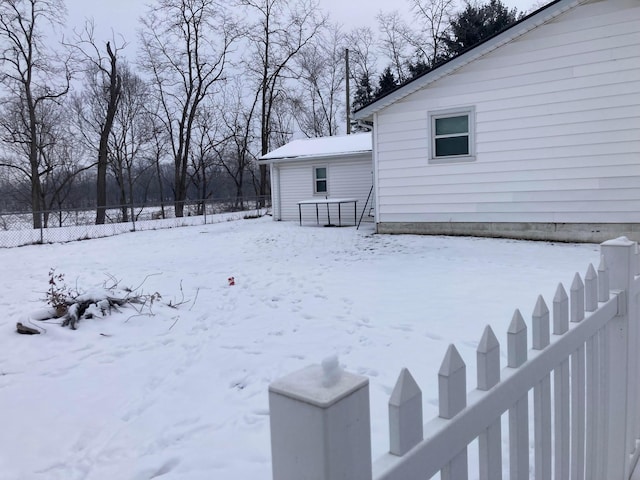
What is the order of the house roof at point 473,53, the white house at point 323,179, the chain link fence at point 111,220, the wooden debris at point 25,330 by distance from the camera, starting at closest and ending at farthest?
the wooden debris at point 25,330 < the house roof at point 473,53 < the chain link fence at point 111,220 < the white house at point 323,179

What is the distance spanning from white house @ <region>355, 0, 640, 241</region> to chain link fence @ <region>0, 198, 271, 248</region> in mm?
10284

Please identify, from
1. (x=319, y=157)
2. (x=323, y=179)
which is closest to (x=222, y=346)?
(x=319, y=157)

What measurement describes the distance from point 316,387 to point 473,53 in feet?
32.0

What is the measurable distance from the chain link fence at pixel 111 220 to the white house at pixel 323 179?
4011 mm

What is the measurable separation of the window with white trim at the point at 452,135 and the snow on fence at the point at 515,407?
307 inches

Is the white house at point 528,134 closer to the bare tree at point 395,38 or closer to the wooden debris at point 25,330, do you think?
the wooden debris at point 25,330

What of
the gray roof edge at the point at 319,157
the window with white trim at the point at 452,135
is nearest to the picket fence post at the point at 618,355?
the window with white trim at the point at 452,135

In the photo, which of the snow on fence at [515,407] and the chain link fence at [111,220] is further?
the chain link fence at [111,220]

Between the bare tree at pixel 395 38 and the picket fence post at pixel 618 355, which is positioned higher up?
the bare tree at pixel 395 38

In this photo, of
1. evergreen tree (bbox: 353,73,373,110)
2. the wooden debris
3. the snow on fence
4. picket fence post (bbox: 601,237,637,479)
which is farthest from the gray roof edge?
evergreen tree (bbox: 353,73,373,110)

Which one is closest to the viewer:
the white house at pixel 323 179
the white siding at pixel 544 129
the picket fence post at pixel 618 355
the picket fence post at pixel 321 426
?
the picket fence post at pixel 321 426

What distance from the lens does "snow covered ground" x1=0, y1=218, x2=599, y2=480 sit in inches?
97.9

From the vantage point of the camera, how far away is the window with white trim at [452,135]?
944 cm

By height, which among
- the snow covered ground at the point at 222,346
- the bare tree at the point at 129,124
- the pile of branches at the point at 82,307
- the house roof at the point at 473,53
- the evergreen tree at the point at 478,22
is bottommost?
the snow covered ground at the point at 222,346
